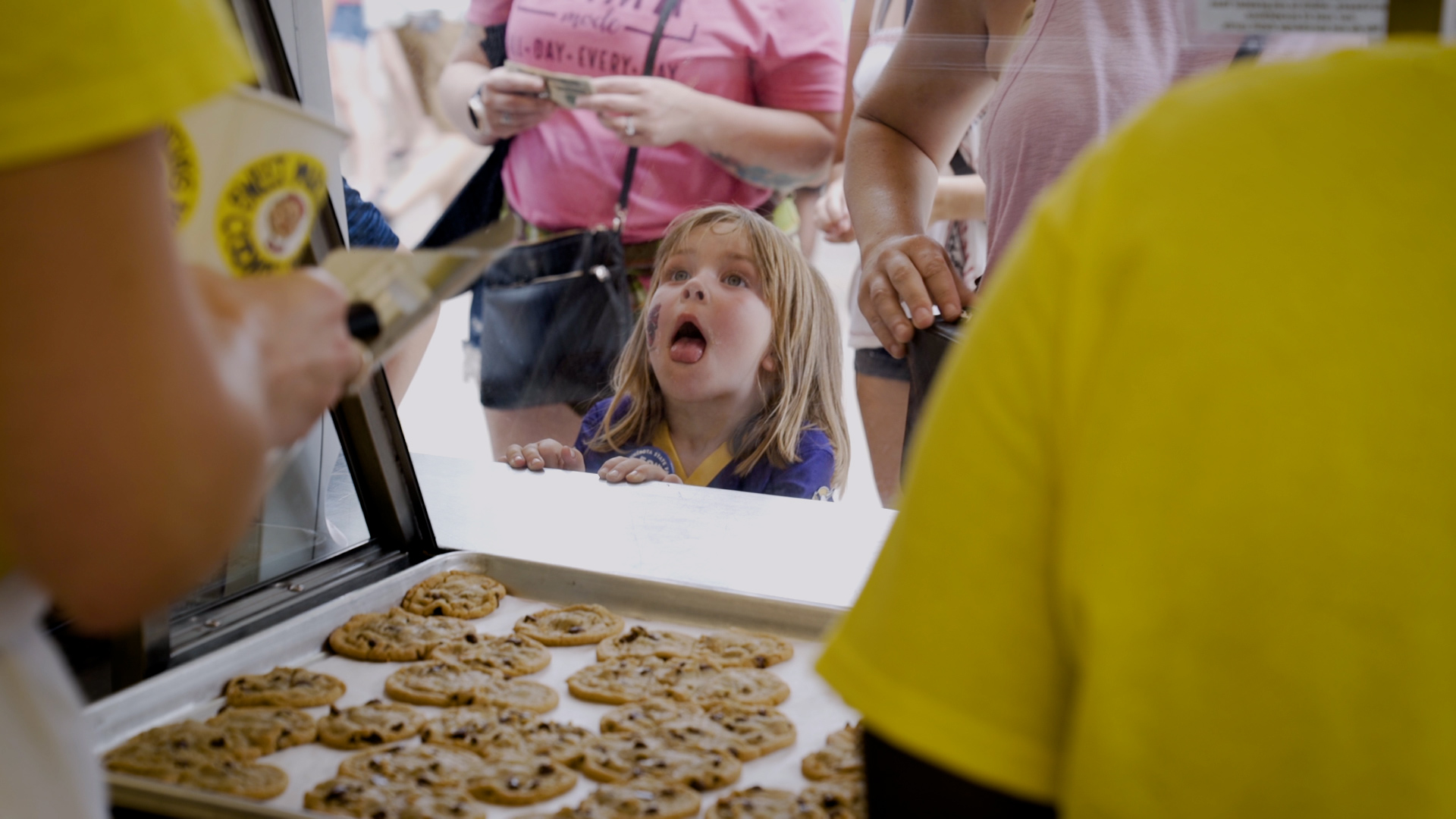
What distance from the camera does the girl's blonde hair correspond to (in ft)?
6.12

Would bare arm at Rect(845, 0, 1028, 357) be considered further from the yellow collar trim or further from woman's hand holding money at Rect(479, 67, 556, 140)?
woman's hand holding money at Rect(479, 67, 556, 140)

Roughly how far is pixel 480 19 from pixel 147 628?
56.3 inches

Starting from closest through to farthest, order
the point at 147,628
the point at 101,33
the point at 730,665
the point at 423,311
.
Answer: the point at 101,33 < the point at 423,311 < the point at 147,628 < the point at 730,665

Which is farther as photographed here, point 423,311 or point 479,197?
point 479,197

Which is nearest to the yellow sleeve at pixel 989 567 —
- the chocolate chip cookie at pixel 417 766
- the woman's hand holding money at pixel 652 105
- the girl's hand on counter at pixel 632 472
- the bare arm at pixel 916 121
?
the chocolate chip cookie at pixel 417 766

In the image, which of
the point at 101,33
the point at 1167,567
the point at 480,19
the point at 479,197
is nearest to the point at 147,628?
the point at 101,33

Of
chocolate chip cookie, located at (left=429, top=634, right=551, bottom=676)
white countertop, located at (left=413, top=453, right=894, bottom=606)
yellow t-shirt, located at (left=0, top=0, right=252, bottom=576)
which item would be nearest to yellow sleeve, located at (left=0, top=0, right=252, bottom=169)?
yellow t-shirt, located at (left=0, top=0, right=252, bottom=576)

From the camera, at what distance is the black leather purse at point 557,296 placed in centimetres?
192

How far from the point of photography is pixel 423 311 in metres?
0.63

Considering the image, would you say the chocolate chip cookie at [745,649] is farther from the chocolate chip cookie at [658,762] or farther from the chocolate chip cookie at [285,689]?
the chocolate chip cookie at [285,689]

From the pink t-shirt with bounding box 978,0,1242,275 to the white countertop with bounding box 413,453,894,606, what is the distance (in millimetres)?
391

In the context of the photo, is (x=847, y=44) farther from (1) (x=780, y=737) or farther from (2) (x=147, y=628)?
(2) (x=147, y=628)

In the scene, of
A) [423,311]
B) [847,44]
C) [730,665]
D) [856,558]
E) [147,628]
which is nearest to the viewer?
[423,311]

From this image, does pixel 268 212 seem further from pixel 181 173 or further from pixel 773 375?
pixel 773 375
